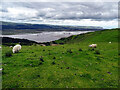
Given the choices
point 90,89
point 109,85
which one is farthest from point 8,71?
point 109,85

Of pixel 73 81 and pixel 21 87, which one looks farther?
pixel 73 81

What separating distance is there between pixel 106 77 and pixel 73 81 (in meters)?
3.99

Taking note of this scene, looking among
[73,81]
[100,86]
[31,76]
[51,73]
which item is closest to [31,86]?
[31,76]

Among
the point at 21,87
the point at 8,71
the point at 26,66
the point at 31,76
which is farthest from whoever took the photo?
the point at 26,66

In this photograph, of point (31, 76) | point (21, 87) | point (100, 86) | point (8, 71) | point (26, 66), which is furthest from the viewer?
point (26, 66)

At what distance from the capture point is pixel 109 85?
9.48 meters

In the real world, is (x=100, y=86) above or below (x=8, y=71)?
below

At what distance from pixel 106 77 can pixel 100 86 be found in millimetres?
2169

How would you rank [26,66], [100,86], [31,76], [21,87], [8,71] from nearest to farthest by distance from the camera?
[21,87] < [100,86] < [31,76] < [8,71] < [26,66]

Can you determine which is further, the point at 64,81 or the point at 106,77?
the point at 106,77

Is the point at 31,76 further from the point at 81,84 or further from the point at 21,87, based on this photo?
the point at 81,84

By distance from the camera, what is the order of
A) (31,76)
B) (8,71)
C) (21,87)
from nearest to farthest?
(21,87) < (31,76) < (8,71)

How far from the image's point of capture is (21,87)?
333 inches

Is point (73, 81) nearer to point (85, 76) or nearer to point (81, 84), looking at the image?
point (81, 84)
